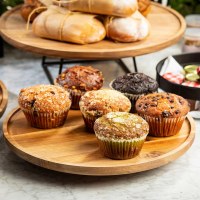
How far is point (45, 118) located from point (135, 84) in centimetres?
34

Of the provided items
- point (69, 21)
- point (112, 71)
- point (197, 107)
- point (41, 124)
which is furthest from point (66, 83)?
point (112, 71)

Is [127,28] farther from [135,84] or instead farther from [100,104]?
[100,104]

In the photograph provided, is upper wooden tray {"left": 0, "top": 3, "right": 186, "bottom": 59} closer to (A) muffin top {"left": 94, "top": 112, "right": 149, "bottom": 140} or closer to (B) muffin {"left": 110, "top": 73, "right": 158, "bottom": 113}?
(B) muffin {"left": 110, "top": 73, "right": 158, "bottom": 113}

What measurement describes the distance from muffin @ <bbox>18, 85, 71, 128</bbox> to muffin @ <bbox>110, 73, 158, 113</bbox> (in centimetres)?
21

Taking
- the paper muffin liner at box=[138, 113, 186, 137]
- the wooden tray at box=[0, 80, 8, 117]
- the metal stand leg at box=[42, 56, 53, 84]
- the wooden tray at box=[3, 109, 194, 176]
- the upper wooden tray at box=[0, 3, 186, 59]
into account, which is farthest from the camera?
the metal stand leg at box=[42, 56, 53, 84]

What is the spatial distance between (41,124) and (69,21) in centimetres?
56

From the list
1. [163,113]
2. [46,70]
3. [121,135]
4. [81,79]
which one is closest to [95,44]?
[81,79]

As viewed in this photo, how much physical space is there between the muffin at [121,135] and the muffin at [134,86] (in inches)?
10.5

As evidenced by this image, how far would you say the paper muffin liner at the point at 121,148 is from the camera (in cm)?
159

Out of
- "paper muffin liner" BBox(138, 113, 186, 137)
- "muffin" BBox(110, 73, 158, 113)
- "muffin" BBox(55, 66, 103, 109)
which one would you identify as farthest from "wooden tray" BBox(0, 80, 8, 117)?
"paper muffin liner" BBox(138, 113, 186, 137)

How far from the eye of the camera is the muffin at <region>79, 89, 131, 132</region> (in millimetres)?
1732

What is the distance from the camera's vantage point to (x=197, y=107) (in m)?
2.13

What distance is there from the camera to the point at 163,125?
1.72 metres

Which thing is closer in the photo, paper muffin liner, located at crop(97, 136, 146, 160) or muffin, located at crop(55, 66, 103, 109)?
paper muffin liner, located at crop(97, 136, 146, 160)
